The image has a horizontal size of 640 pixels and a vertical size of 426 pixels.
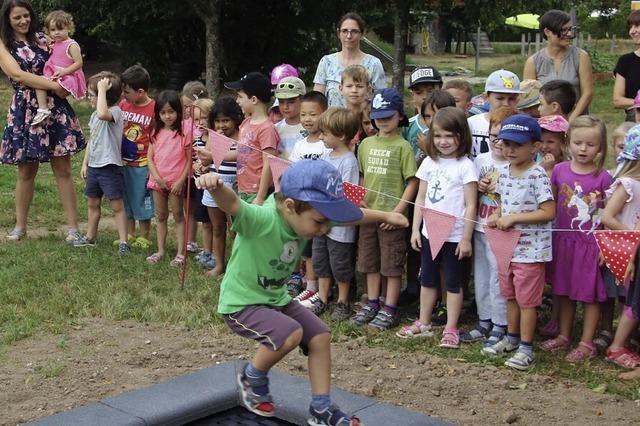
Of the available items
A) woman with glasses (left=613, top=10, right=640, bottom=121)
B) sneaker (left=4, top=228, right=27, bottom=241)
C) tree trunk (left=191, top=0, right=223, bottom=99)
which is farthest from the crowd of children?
tree trunk (left=191, top=0, right=223, bottom=99)

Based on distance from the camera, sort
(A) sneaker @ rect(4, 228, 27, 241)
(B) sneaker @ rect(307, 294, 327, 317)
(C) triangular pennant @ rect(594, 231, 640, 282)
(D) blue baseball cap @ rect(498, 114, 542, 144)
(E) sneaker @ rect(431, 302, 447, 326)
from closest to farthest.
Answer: (C) triangular pennant @ rect(594, 231, 640, 282) < (D) blue baseball cap @ rect(498, 114, 542, 144) < (E) sneaker @ rect(431, 302, 447, 326) < (B) sneaker @ rect(307, 294, 327, 317) < (A) sneaker @ rect(4, 228, 27, 241)

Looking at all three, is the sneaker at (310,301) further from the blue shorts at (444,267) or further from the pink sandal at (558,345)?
the pink sandal at (558,345)

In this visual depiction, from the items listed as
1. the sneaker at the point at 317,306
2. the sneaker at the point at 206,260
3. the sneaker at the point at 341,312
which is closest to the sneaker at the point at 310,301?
the sneaker at the point at 317,306

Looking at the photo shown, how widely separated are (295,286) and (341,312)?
679 millimetres

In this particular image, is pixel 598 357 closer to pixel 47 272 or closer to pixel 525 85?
pixel 525 85

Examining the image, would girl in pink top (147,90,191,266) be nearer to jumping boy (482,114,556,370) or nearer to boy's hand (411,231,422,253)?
boy's hand (411,231,422,253)

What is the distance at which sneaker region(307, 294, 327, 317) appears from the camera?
6398 mm

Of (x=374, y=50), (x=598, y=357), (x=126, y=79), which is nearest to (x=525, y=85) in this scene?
(x=598, y=357)

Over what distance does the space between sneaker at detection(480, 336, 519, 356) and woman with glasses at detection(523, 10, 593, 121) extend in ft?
6.65

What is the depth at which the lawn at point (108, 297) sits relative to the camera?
18.1 feet

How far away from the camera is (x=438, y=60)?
39531 mm

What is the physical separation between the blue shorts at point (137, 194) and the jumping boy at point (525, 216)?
3.66m

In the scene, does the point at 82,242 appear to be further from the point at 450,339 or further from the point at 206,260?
the point at 450,339

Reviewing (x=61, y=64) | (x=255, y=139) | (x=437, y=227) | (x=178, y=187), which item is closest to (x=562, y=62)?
(x=437, y=227)
